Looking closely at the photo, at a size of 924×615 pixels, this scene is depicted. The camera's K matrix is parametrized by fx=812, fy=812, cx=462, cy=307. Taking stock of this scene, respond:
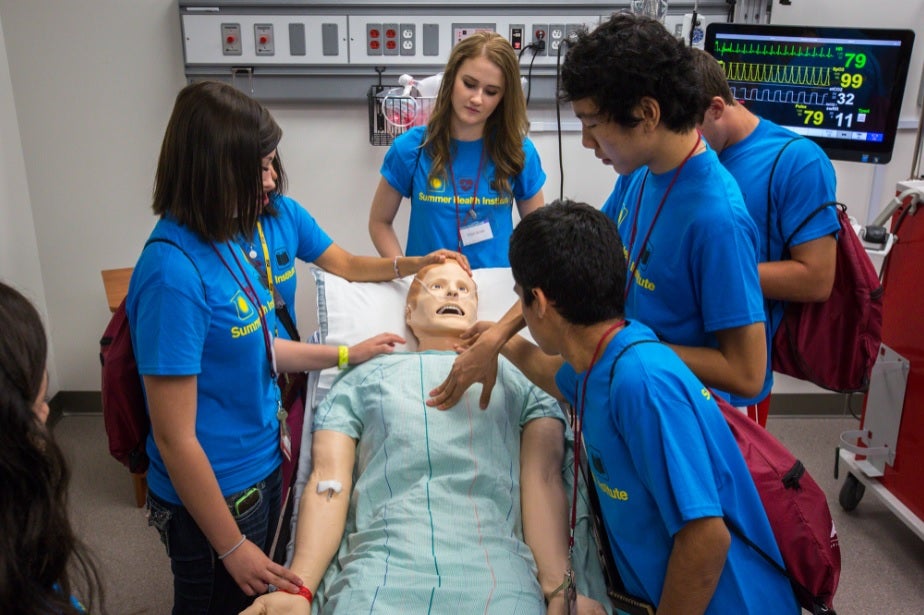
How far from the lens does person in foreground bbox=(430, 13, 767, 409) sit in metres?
1.43

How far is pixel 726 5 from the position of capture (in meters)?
3.30

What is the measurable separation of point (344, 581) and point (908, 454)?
2137mm

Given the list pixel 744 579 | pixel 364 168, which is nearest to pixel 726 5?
pixel 364 168

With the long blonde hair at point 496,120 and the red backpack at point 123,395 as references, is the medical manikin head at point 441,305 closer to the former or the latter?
the long blonde hair at point 496,120

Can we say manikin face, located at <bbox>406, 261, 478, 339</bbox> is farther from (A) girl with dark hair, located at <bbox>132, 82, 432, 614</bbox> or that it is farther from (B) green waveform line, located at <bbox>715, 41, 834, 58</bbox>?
(B) green waveform line, located at <bbox>715, 41, 834, 58</bbox>

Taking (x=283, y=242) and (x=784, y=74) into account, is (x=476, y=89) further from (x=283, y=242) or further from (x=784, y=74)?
(x=784, y=74)

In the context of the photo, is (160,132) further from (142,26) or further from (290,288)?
(290,288)

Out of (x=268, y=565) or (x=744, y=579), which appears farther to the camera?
(x=268, y=565)

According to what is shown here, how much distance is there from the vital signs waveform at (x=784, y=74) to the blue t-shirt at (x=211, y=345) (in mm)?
2012

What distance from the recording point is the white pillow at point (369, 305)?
2.38 m

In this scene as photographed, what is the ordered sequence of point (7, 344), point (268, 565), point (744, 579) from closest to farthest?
point (7, 344) < point (744, 579) < point (268, 565)

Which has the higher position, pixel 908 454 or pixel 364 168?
pixel 364 168

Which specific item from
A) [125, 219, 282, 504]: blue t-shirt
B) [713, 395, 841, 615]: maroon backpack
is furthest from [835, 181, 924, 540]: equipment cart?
[125, 219, 282, 504]: blue t-shirt

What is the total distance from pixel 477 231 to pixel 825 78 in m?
1.35
